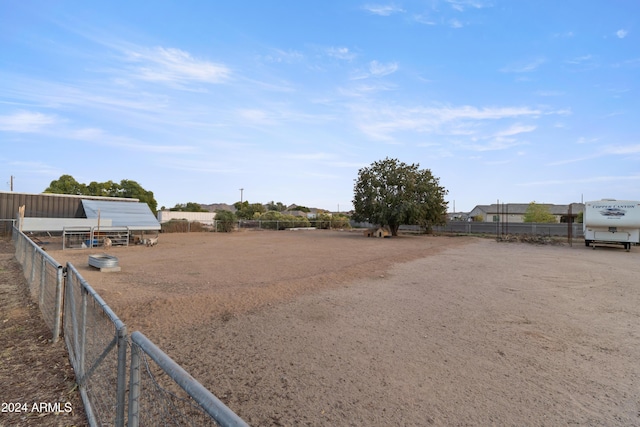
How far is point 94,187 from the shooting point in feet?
136

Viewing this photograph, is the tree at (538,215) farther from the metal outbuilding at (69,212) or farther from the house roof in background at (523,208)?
the metal outbuilding at (69,212)

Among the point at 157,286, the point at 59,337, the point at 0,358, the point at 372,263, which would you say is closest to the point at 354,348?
the point at 59,337

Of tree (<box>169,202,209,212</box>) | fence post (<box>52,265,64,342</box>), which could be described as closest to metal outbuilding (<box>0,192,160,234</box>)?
fence post (<box>52,265,64,342</box>)

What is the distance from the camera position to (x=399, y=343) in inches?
188

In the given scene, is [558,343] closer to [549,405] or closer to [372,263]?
[549,405]

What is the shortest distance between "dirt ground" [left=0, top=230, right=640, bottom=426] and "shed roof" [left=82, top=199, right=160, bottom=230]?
465 inches

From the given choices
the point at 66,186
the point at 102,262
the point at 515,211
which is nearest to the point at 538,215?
the point at 515,211

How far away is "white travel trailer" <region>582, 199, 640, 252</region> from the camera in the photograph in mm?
17797

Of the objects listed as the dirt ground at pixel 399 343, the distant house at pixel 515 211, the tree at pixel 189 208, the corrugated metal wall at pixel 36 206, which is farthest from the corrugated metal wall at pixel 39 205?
the distant house at pixel 515 211

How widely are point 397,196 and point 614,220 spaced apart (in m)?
13.9

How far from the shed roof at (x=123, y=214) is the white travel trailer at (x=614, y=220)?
26.0m

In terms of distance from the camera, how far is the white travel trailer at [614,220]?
1780 cm

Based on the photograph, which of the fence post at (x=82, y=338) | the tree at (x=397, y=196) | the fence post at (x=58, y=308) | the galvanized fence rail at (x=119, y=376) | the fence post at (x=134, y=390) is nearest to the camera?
the galvanized fence rail at (x=119, y=376)

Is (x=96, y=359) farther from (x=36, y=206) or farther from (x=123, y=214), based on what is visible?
(x=36, y=206)
